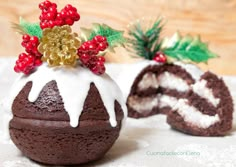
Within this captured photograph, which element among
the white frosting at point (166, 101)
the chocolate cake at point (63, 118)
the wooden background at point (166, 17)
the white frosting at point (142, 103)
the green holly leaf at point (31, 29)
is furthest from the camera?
the wooden background at point (166, 17)

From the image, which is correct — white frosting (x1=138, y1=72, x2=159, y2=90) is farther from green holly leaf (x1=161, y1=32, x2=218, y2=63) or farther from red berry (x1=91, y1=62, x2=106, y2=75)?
red berry (x1=91, y1=62, x2=106, y2=75)

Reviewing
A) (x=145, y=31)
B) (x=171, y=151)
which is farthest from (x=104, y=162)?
(x=145, y=31)

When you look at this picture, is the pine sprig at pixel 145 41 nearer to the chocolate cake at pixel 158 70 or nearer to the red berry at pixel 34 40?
the chocolate cake at pixel 158 70

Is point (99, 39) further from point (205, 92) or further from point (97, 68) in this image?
point (205, 92)

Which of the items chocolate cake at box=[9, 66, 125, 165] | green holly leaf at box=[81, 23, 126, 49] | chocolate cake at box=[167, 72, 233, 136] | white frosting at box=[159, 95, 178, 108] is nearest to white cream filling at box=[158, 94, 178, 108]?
white frosting at box=[159, 95, 178, 108]

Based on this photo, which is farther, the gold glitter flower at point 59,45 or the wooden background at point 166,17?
the wooden background at point 166,17

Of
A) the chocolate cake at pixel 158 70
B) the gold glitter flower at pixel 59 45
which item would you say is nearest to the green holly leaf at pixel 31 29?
the gold glitter flower at pixel 59 45

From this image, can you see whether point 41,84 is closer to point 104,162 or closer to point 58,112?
point 58,112
